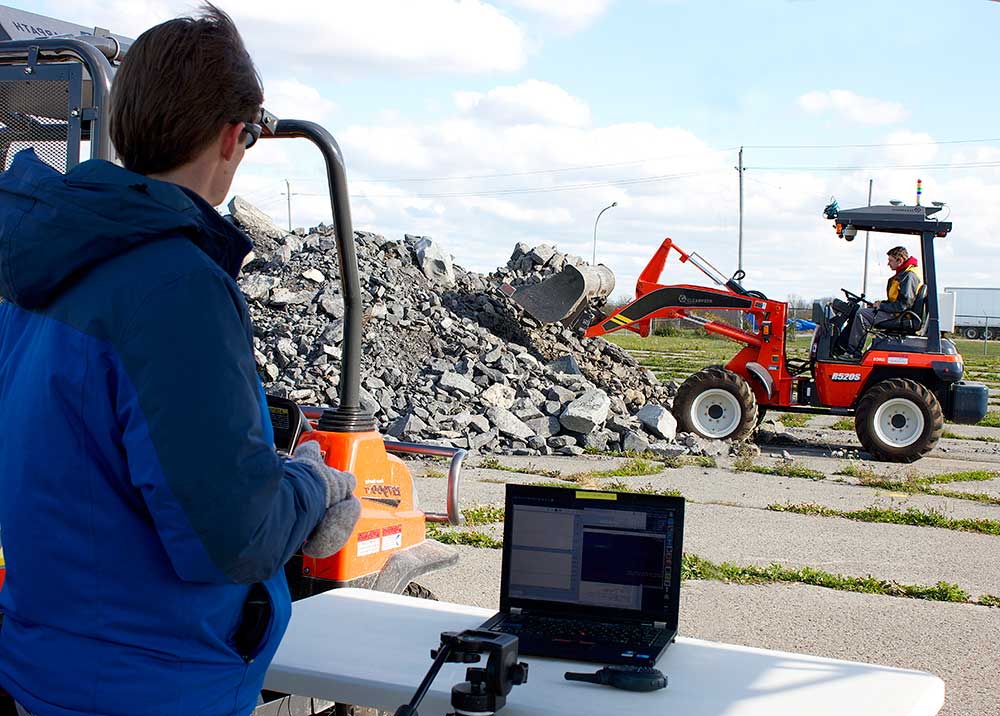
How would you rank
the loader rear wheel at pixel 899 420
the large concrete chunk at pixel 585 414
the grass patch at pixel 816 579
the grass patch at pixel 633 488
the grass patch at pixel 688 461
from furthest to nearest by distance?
the large concrete chunk at pixel 585 414 → the loader rear wheel at pixel 899 420 → the grass patch at pixel 688 461 → the grass patch at pixel 633 488 → the grass patch at pixel 816 579

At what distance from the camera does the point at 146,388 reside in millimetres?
1622

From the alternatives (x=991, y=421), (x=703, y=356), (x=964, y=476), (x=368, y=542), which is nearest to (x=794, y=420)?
(x=991, y=421)

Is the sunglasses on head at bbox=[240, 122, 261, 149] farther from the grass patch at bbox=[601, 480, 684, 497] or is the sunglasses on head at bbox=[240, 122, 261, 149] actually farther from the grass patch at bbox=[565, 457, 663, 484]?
the grass patch at bbox=[565, 457, 663, 484]

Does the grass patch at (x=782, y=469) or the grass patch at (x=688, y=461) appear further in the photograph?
the grass patch at (x=688, y=461)

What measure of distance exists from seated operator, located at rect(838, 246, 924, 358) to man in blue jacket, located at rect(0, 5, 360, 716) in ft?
41.2

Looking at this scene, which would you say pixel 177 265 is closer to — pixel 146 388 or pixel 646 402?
pixel 146 388

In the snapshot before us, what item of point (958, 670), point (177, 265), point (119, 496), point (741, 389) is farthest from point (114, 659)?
point (741, 389)

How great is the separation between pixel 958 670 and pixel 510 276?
1367cm

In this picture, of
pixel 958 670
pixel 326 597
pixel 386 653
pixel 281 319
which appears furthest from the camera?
pixel 281 319

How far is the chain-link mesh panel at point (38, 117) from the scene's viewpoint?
142 inches

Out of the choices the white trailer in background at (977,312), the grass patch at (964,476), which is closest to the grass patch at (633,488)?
the grass patch at (964,476)

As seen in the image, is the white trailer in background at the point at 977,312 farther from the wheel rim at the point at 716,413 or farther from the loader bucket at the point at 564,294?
the wheel rim at the point at 716,413

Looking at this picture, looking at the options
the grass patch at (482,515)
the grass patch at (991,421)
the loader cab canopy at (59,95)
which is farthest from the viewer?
the grass patch at (991,421)

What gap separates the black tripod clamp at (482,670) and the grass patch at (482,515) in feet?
21.9
